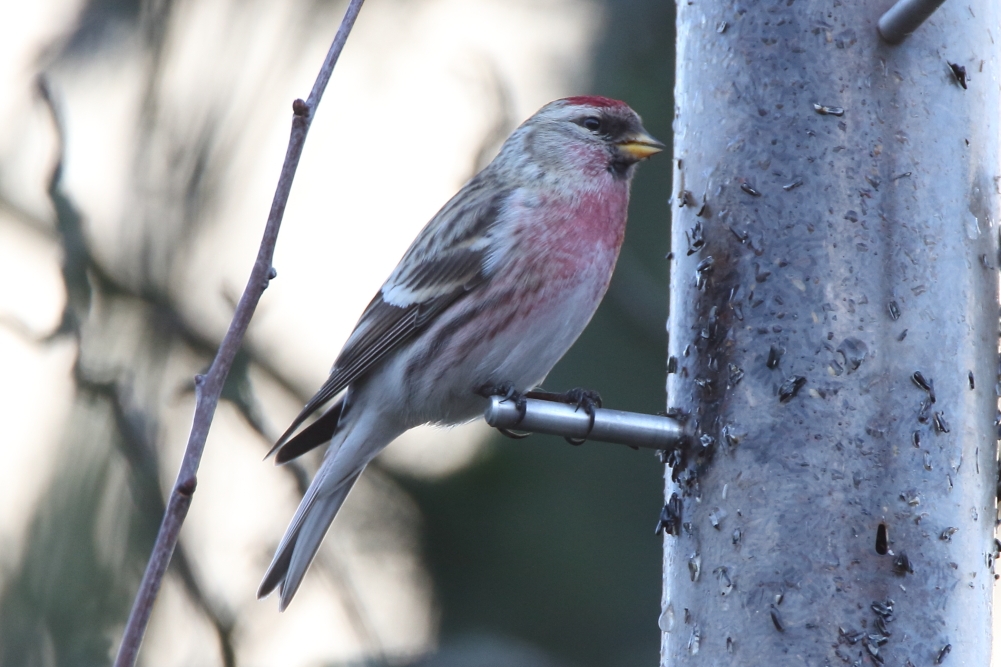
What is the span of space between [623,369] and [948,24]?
5.46 feet

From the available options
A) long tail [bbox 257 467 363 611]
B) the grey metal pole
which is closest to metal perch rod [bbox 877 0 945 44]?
the grey metal pole

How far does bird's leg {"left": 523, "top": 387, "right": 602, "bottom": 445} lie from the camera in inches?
87.4

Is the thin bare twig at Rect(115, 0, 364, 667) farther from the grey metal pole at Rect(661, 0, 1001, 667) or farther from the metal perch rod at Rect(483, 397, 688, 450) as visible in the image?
the grey metal pole at Rect(661, 0, 1001, 667)

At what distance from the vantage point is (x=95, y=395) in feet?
9.97

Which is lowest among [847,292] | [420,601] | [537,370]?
[420,601]

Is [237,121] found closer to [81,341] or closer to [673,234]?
[81,341]

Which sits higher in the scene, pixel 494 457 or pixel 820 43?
pixel 820 43

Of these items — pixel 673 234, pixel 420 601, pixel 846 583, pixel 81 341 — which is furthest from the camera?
pixel 420 601

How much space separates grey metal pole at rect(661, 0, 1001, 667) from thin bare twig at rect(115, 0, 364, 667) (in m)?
1.12

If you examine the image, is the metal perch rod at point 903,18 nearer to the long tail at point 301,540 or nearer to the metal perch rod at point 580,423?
the metal perch rod at point 580,423

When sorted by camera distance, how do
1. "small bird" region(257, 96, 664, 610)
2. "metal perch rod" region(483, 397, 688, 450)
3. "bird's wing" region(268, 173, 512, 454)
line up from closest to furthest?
"metal perch rod" region(483, 397, 688, 450) < "small bird" region(257, 96, 664, 610) < "bird's wing" region(268, 173, 512, 454)

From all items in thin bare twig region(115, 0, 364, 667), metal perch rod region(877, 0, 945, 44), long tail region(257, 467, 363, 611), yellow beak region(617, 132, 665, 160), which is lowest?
long tail region(257, 467, 363, 611)

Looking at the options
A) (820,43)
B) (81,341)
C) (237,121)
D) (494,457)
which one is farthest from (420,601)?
(820,43)

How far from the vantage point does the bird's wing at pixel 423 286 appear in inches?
118
